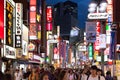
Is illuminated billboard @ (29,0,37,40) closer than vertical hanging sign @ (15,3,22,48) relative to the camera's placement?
No

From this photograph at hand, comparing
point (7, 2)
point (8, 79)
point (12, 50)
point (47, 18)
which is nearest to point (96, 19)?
point (8, 79)

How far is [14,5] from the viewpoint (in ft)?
152

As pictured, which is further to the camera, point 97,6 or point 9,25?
point 9,25

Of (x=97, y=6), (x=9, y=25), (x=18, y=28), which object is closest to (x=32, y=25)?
(x=18, y=28)

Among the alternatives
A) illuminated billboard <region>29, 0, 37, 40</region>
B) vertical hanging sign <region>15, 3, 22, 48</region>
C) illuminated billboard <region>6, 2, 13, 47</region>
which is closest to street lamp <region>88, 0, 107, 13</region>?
illuminated billboard <region>6, 2, 13, 47</region>

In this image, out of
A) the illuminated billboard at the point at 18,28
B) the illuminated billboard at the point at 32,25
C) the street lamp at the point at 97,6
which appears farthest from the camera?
the illuminated billboard at the point at 32,25

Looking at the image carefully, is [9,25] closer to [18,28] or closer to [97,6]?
[18,28]

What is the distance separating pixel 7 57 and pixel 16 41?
1870 millimetres

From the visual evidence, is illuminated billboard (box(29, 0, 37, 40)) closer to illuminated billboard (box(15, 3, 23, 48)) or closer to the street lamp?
illuminated billboard (box(15, 3, 23, 48))

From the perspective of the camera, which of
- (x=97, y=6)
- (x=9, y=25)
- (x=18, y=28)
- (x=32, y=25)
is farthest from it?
(x=32, y=25)

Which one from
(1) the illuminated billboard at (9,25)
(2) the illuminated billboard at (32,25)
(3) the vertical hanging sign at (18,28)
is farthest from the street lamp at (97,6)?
(2) the illuminated billboard at (32,25)

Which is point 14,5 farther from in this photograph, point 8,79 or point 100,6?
point 8,79

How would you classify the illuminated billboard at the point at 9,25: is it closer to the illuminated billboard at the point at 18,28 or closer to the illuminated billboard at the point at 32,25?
the illuminated billboard at the point at 18,28

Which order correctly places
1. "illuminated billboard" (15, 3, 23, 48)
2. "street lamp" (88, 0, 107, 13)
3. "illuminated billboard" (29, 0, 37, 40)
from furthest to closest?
"illuminated billboard" (29, 0, 37, 40), "illuminated billboard" (15, 3, 23, 48), "street lamp" (88, 0, 107, 13)
